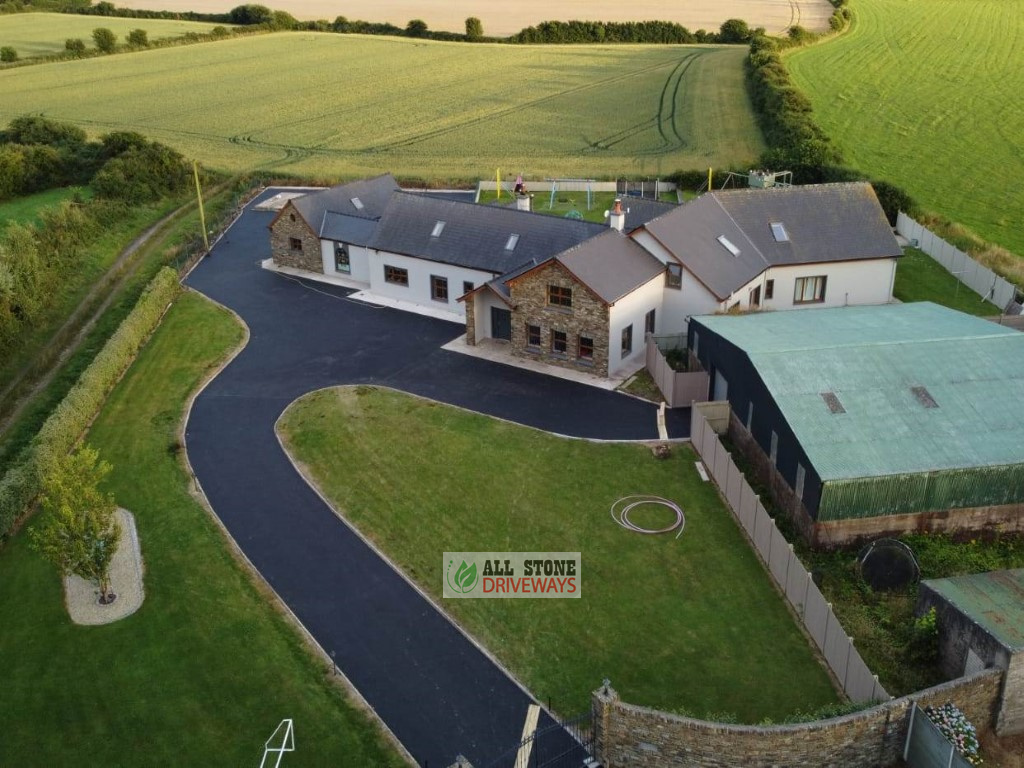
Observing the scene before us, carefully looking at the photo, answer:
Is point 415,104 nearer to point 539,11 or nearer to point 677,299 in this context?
point 677,299

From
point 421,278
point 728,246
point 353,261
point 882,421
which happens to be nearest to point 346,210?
point 353,261

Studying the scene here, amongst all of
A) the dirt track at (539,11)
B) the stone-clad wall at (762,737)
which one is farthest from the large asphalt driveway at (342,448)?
the dirt track at (539,11)

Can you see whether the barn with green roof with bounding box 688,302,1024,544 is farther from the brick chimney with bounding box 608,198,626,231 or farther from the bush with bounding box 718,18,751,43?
the bush with bounding box 718,18,751,43

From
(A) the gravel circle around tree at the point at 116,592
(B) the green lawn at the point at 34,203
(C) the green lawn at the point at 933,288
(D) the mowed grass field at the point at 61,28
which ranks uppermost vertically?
(D) the mowed grass field at the point at 61,28

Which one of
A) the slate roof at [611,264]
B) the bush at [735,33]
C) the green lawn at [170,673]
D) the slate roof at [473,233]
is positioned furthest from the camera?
the bush at [735,33]

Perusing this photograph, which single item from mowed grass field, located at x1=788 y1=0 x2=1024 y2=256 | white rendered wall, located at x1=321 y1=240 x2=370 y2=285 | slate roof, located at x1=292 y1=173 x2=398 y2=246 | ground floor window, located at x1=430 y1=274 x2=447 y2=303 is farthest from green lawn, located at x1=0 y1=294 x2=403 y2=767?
mowed grass field, located at x1=788 y1=0 x2=1024 y2=256

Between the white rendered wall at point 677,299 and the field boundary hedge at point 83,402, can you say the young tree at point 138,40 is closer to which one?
the field boundary hedge at point 83,402

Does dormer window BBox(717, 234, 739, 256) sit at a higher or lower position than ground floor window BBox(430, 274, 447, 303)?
higher
